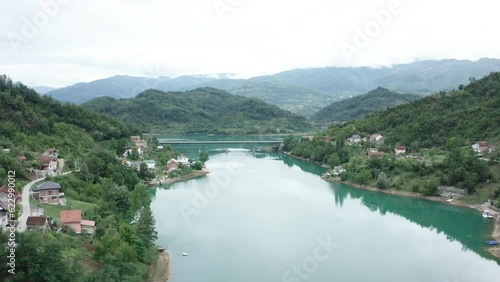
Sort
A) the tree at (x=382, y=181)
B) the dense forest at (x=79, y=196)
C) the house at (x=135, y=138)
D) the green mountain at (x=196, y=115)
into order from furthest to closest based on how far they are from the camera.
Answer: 1. the green mountain at (x=196, y=115)
2. the house at (x=135, y=138)
3. the tree at (x=382, y=181)
4. the dense forest at (x=79, y=196)

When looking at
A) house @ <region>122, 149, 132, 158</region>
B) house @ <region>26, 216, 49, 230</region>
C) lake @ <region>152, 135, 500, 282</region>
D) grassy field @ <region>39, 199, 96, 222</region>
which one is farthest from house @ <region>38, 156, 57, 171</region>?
house @ <region>122, 149, 132, 158</region>

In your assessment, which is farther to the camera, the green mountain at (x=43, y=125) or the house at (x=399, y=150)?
the house at (x=399, y=150)

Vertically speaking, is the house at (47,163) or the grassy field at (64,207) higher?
the house at (47,163)

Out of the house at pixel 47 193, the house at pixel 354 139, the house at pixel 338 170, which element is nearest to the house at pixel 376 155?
the house at pixel 338 170

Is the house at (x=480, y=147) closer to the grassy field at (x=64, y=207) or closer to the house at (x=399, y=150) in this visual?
the house at (x=399, y=150)

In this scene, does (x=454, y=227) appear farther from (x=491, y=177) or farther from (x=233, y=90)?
(x=233, y=90)

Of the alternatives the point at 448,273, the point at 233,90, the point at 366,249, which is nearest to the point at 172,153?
the point at 366,249

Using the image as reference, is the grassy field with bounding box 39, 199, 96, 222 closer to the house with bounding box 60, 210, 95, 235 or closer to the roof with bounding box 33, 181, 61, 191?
→ the house with bounding box 60, 210, 95, 235
